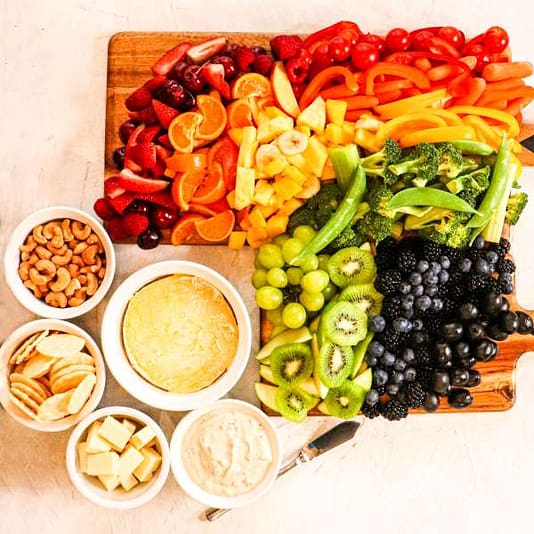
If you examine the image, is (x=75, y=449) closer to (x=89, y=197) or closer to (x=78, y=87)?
(x=89, y=197)

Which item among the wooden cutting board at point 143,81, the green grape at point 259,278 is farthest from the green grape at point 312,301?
the wooden cutting board at point 143,81

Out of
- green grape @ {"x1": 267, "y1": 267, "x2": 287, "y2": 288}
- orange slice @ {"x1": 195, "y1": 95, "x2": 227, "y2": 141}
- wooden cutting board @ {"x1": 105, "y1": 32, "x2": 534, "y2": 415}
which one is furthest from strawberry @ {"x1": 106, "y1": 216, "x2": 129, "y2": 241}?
green grape @ {"x1": 267, "y1": 267, "x2": 287, "y2": 288}

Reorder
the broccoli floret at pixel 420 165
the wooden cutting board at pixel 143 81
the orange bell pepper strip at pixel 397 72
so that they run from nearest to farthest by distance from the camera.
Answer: the broccoli floret at pixel 420 165 < the orange bell pepper strip at pixel 397 72 < the wooden cutting board at pixel 143 81

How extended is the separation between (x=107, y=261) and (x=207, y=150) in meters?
0.43

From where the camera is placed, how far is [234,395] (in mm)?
2127

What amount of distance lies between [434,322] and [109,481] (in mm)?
1009

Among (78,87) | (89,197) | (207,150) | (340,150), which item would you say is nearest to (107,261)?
(89,197)

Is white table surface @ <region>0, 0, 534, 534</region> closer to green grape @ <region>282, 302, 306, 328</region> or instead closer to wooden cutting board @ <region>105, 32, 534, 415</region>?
wooden cutting board @ <region>105, 32, 534, 415</region>

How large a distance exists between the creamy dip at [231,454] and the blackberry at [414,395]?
41 cm

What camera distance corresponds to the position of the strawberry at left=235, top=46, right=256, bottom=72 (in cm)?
202

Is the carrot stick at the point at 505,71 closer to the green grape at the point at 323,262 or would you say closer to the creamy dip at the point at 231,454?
the green grape at the point at 323,262

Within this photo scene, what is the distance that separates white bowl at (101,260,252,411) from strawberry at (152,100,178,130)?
1.32 feet

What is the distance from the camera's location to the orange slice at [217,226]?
80.4 inches

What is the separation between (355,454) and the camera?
2166mm
